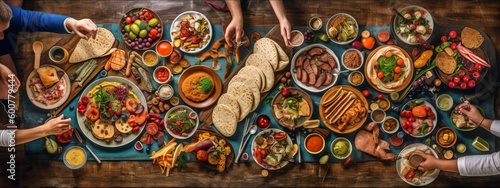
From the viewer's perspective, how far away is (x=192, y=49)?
5.07m

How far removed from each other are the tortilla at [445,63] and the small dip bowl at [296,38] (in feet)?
4.68

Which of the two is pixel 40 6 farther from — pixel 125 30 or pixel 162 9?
pixel 162 9

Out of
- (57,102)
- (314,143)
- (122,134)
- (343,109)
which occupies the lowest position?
(314,143)

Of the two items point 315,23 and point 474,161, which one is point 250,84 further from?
point 474,161

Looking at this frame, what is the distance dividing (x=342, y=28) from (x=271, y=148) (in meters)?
1.45

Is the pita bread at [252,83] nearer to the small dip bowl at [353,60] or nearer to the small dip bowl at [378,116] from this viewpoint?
the small dip bowl at [353,60]

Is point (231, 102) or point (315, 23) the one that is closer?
point (231, 102)

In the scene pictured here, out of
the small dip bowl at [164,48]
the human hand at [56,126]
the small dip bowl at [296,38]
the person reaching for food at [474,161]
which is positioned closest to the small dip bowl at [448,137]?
the person reaching for food at [474,161]

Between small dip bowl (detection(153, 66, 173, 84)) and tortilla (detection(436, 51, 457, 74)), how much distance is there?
2.77m

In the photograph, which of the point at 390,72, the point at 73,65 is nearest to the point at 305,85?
the point at 390,72

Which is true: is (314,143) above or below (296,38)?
below

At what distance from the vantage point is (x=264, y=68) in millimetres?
5004

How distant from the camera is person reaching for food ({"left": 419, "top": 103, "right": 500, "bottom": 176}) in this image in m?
4.96

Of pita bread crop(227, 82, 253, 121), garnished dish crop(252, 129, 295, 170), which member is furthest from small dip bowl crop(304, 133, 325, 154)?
pita bread crop(227, 82, 253, 121)
